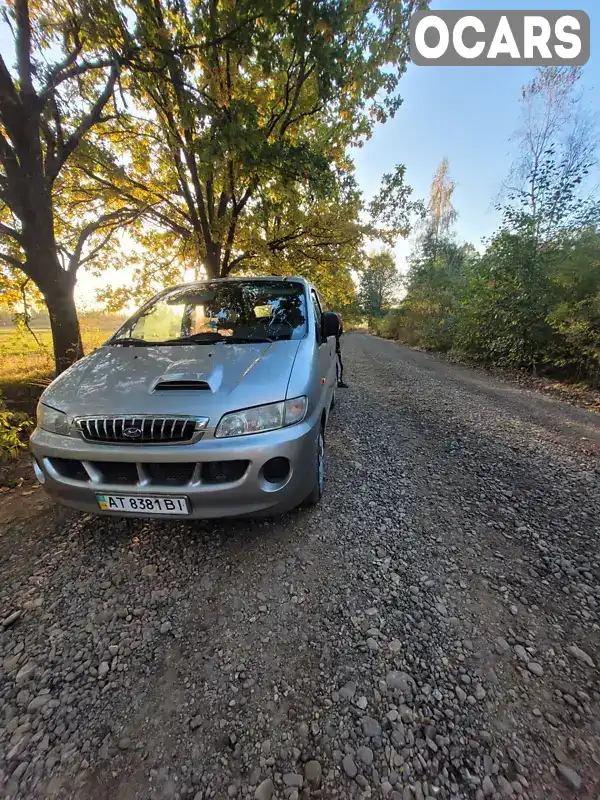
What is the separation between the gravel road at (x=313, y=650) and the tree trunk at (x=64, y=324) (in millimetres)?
3113

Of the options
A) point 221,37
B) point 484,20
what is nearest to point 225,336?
point 221,37

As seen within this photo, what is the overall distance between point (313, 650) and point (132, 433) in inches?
57.4

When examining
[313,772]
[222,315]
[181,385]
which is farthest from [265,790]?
[222,315]

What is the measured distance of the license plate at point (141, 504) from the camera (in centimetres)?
186

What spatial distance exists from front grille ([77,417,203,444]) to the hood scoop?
0.24 m

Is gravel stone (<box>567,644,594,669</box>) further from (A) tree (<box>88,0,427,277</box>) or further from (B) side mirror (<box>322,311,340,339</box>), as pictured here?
(A) tree (<box>88,0,427,277</box>)

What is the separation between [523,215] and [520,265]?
1269mm

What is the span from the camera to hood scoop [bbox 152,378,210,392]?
2027 mm

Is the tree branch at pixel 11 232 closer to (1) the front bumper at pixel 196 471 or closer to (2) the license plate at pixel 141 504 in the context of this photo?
(1) the front bumper at pixel 196 471

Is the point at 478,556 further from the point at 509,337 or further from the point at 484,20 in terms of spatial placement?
the point at 509,337

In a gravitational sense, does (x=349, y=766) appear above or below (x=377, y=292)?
below

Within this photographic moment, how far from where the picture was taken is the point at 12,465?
3316mm

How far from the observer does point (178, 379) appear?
2096 mm

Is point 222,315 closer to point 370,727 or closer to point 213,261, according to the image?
point 370,727
